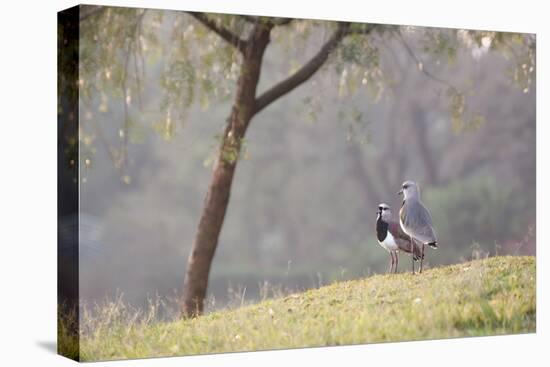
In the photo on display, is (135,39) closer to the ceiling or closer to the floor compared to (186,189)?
closer to the ceiling

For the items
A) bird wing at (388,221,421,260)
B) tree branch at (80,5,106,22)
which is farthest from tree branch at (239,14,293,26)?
bird wing at (388,221,421,260)

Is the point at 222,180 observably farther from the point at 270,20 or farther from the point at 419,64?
the point at 419,64

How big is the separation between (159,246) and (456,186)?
13.9 ft

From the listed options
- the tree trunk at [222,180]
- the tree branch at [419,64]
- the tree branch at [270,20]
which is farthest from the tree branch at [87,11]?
the tree branch at [419,64]

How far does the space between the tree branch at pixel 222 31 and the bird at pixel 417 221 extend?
7.10 ft

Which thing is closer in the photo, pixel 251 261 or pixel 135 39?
pixel 135 39

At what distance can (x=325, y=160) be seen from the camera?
9.93 m

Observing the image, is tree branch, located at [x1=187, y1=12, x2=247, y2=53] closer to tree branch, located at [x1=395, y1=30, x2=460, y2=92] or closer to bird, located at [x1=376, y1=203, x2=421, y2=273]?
tree branch, located at [x1=395, y1=30, x2=460, y2=92]

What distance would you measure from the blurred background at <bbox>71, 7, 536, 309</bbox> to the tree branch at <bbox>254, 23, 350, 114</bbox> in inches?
3.2

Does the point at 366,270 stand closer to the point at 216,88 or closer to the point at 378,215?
the point at 378,215

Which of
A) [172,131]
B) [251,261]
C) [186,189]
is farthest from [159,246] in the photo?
[172,131]

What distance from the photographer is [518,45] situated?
34.3 ft

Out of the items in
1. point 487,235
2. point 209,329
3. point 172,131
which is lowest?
point 209,329

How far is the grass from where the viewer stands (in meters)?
8.50
